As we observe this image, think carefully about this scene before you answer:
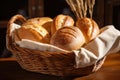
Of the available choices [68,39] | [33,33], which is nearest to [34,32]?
[33,33]

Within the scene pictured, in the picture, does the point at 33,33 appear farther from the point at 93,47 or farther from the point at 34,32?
the point at 93,47

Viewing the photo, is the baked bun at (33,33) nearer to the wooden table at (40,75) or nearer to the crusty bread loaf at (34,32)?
the crusty bread loaf at (34,32)

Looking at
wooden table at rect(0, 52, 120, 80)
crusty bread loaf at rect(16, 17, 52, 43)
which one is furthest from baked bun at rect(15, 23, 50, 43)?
wooden table at rect(0, 52, 120, 80)

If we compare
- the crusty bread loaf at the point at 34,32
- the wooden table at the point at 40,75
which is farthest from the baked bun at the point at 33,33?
the wooden table at the point at 40,75

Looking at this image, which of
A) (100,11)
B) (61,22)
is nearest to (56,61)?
(61,22)

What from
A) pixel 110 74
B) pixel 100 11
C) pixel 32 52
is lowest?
pixel 100 11

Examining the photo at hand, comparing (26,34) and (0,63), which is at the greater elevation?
(26,34)

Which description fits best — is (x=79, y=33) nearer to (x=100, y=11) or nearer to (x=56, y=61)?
(x=56, y=61)
